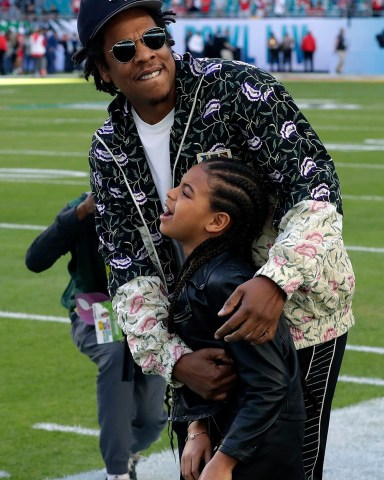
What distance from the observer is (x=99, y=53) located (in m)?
4.02

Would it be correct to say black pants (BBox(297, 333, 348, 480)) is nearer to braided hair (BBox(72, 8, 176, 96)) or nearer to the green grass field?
braided hair (BBox(72, 8, 176, 96))

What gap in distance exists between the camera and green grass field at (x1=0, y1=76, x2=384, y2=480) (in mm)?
6602

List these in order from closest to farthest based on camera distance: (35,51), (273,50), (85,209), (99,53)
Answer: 1. (99,53)
2. (85,209)
3. (273,50)
4. (35,51)

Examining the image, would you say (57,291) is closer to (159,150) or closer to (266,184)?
(159,150)

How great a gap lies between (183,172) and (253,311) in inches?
25.9

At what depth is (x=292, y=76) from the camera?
45.6 meters

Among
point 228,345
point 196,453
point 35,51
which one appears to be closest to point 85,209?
point 196,453

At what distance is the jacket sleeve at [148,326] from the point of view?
3.86 m

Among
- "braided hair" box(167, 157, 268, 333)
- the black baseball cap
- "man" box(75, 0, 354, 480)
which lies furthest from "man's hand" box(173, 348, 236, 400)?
the black baseball cap

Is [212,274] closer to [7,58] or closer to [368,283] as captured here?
[368,283]

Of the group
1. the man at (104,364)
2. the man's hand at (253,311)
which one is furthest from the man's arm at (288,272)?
the man at (104,364)

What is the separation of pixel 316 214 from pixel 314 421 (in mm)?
697

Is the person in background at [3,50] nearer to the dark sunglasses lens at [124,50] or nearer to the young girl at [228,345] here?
the dark sunglasses lens at [124,50]

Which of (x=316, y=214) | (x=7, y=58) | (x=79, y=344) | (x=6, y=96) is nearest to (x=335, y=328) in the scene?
(x=316, y=214)
